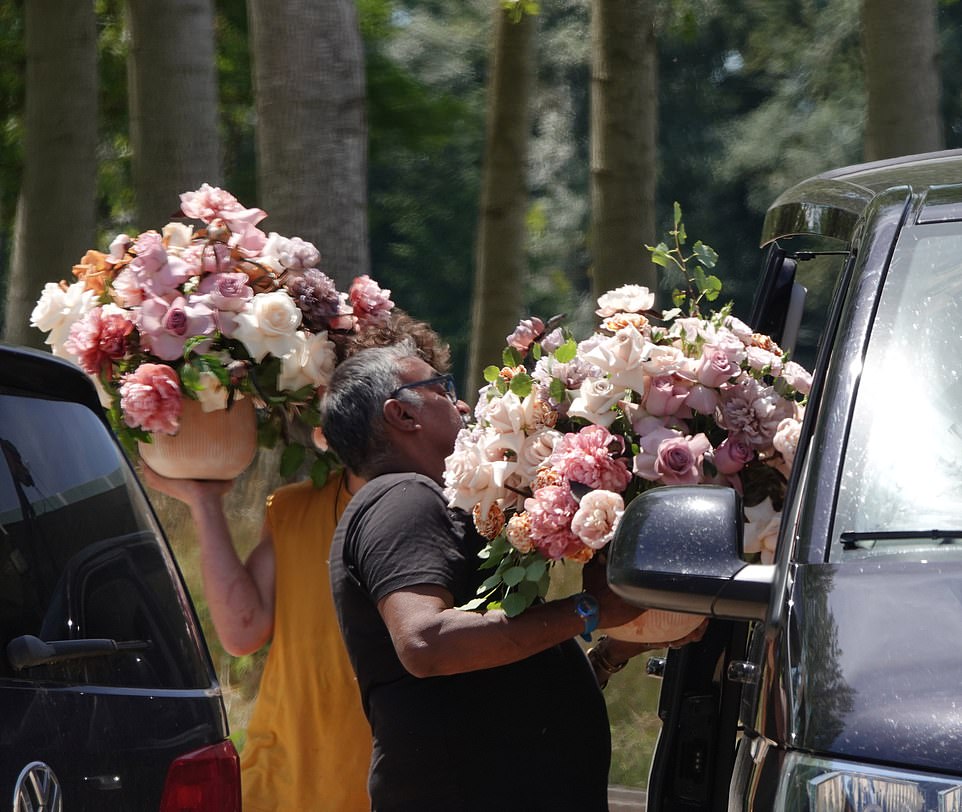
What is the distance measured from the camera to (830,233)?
321cm

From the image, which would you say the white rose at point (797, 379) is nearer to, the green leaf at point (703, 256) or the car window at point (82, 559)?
the green leaf at point (703, 256)

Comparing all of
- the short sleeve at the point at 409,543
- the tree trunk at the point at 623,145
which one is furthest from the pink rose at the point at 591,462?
the tree trunk at the point at 623,145

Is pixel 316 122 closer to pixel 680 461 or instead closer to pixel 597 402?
pixel 597 402

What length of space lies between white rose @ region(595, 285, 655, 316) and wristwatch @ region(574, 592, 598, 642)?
2.14 feet

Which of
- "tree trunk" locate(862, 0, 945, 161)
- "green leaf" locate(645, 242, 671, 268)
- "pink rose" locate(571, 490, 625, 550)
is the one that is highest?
Result: "tree trunk" locate(862, 0, 945, 161)

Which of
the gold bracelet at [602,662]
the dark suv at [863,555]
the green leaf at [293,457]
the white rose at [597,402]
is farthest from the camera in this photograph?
the green leaf at [293,457]

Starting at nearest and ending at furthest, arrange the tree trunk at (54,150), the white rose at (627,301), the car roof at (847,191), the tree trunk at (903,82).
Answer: the car roof at (847,191) < the white rose at (627,301) < the tree trunk at (903,82) < the tree trunk at (54,150)

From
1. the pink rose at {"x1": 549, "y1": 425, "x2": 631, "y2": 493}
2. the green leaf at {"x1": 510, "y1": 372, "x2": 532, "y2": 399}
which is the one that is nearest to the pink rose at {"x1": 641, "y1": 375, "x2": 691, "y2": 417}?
the pink rose at {"x1": 549, "y1": 425, "x2": 631, "y2": 493}

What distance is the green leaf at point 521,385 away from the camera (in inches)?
130

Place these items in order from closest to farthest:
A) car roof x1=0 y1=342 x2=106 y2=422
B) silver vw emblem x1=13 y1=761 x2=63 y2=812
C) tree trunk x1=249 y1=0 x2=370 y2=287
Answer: silver vw emblem x1=13 y1=761 x2=63 y2=812
car roof x1=0 y1=342 x2=106 y2=422
tree trunk x1=249 y1=0 x2=370 y2=287

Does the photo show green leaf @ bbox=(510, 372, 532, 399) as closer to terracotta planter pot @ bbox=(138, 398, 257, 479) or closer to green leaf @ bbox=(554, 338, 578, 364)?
green leaf @ bbox=(554, 338, 578, 364)

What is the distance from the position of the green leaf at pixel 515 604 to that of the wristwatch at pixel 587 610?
10cm

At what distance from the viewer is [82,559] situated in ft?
9.52

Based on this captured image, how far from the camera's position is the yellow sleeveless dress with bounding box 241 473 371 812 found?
3.87 m
